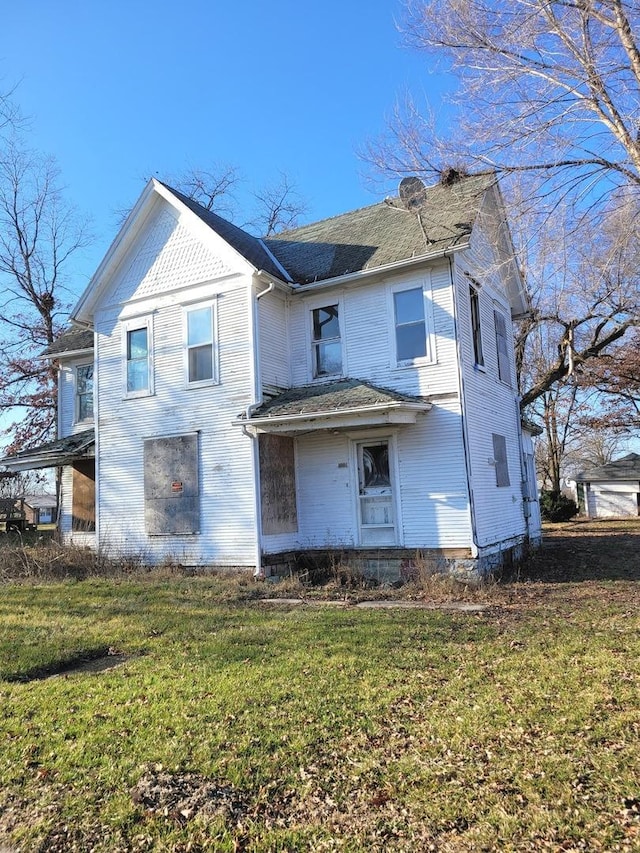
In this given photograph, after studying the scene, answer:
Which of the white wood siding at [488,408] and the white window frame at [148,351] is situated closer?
the white wood siding at [488,408]

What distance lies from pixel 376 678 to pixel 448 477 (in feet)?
20.5

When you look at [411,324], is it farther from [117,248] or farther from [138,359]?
[117,248]

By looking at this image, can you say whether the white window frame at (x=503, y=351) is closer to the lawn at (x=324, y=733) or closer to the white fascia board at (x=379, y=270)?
the white fascia board at (x=379, y=270)

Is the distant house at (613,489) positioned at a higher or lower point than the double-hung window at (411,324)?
lower

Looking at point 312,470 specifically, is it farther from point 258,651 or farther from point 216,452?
point 258,651

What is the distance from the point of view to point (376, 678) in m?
5.66

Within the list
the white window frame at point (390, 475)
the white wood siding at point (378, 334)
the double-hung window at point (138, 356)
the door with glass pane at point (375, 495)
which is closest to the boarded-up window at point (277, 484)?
the white window frame at point (390, 475)

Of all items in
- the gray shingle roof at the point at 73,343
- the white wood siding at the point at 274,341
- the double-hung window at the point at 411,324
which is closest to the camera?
the double-hung window at the point at 411,324

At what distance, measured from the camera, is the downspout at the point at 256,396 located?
11.8 meters

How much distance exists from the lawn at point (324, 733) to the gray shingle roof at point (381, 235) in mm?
7161

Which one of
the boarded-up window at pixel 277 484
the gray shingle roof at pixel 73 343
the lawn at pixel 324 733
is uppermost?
the gray shingle roof at pixel 73 343

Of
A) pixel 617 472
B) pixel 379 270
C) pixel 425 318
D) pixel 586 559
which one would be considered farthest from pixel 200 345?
pixel 617 472

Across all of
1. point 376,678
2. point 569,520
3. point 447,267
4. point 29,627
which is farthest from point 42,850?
point 569,520

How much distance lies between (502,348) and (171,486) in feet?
28.6
